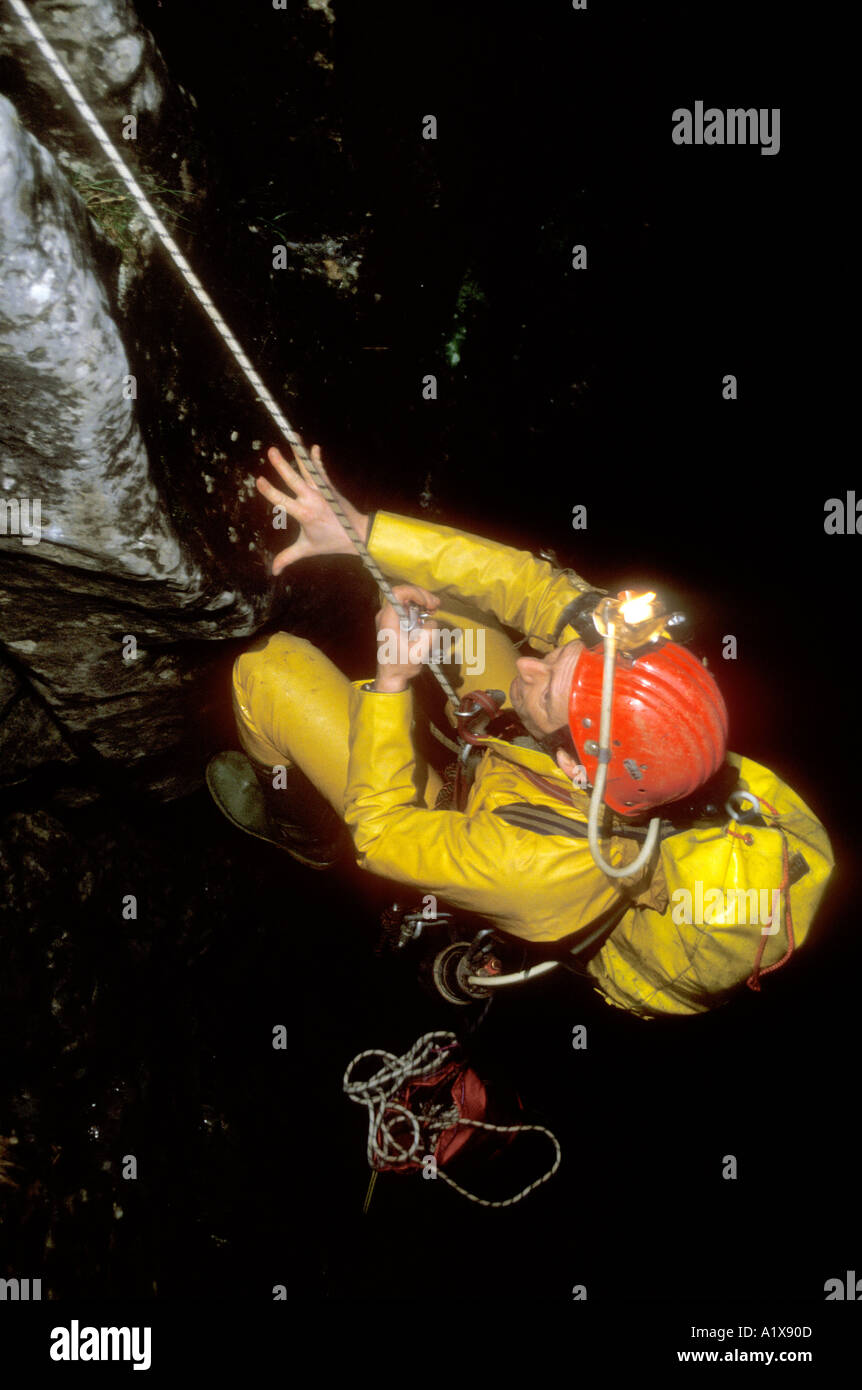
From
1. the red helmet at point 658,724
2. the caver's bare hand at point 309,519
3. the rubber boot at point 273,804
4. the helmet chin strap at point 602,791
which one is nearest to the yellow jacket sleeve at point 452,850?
the helmet chin strap at point 602,791

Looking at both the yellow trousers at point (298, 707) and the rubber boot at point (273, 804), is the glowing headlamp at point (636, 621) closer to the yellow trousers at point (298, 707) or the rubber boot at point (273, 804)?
the yellow trousers at point (298, 707)

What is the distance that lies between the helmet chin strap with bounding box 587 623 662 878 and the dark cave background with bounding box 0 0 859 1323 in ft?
3.72

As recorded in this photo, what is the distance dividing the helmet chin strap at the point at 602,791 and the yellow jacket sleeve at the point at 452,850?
7.2 inches

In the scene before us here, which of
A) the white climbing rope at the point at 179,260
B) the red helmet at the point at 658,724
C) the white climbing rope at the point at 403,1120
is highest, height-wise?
the white climbing rope at the point at 179,260

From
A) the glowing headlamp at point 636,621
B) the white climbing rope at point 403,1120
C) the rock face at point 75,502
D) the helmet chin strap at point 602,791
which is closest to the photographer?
the rock face at point 75,502

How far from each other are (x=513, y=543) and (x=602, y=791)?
2.49 meters

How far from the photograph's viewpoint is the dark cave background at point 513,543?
2635mm

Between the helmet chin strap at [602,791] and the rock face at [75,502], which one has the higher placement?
the rock face at [75,502]

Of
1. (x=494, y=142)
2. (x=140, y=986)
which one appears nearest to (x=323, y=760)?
(x=140, y=986)

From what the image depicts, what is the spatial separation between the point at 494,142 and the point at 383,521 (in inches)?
73.9

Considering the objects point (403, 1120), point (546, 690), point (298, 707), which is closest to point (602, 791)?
point (546, 690)

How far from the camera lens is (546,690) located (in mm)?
2576

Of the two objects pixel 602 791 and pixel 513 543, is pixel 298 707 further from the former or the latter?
pixel 513 543

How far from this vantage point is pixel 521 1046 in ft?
16.0
